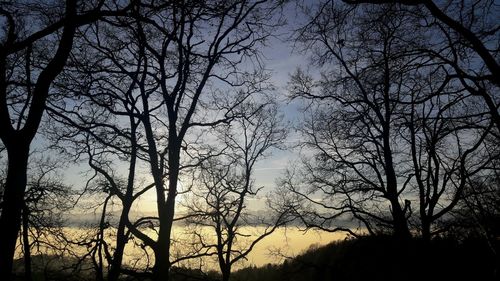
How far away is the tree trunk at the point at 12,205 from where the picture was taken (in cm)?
459

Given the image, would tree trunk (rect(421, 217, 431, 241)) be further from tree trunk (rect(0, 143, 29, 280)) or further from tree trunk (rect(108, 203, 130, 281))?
tree trunk (rect(0, 143, 29, 280))

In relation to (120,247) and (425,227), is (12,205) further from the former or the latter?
(425,227)

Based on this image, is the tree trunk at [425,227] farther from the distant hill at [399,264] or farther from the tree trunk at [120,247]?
the tree trunk at [120,247]

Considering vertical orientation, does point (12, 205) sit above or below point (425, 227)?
above

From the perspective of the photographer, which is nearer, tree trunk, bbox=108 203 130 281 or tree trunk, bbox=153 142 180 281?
tree trunk, bbox=153 142 180 281

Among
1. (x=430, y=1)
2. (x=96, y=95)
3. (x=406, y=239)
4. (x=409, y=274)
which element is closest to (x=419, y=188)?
(x=406, y=239)

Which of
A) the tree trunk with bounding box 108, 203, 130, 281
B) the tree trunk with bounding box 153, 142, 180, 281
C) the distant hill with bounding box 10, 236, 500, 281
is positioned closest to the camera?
the tree trunk with bounding box 153, 142, 180, 281

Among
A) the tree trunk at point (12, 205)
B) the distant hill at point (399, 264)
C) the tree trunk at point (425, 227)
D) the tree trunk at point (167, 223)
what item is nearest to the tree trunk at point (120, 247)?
the distant hill at point (399, 264)

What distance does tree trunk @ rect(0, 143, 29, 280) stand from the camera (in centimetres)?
459

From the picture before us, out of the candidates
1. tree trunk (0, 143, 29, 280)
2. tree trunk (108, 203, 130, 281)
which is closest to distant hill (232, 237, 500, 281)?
tree trunk (108, 203, 130, 281)

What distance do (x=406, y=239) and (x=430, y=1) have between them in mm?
9581

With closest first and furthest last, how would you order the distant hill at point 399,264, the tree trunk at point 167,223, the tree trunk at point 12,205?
1. the tree trunk at point 12,205
2. the tree trunk at point 167,223
3. the distant hill at point 399,264

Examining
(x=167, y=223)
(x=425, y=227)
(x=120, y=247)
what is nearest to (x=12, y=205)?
(x=167, y=223)

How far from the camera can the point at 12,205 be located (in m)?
4.79
